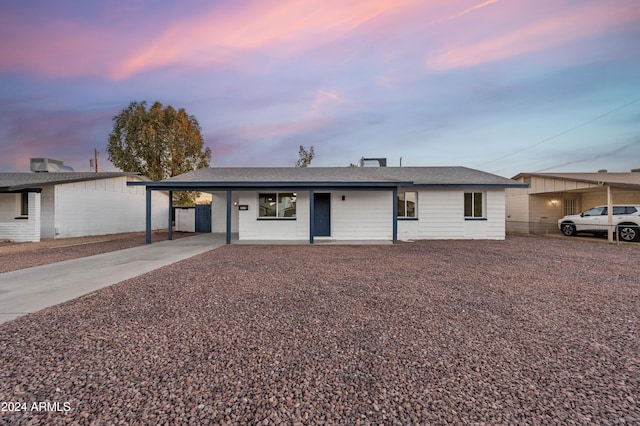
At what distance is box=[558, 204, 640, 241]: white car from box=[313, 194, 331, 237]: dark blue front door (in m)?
12.0

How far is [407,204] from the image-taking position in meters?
13.5

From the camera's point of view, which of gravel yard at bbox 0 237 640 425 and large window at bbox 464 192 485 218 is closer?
gravel yard at bbox 0 237 640 425

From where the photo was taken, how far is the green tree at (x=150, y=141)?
76.5 feet

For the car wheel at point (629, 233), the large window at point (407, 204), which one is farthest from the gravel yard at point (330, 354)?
the car wheel at point (629, 233)

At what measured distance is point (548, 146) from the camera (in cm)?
2366

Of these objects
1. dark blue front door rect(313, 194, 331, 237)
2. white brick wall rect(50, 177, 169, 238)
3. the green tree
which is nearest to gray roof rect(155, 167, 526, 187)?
dark blue front door rect(313, 194, 331, 237)

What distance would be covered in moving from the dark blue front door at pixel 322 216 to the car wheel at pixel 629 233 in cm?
1295

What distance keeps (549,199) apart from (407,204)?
35.2ft

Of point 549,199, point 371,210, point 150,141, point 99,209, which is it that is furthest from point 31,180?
point 549,199

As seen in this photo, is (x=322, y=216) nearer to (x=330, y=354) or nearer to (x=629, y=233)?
(x=330, y=354)

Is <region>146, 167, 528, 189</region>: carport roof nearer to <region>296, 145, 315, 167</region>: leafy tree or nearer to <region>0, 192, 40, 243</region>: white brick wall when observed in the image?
<region>0, 192, 40, 243</region>: white brick wall

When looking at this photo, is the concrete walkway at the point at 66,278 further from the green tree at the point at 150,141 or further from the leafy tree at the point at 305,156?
the leafy tree at the point at 305,156

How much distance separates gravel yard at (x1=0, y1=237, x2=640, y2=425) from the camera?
1.81 m

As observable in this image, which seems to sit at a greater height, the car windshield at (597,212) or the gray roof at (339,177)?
the gray roof at (339,177)
